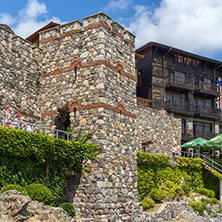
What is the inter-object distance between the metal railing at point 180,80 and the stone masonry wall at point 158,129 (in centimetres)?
437

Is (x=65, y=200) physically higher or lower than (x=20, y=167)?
lower

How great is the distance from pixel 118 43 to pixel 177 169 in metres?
10.9

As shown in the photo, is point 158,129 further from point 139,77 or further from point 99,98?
point 99,98

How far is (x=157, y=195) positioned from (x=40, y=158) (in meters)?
9.43

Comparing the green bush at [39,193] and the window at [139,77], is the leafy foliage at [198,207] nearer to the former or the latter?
the green bush at [39,193]

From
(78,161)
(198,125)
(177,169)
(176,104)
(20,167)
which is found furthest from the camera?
(198,125)

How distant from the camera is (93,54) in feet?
51.4

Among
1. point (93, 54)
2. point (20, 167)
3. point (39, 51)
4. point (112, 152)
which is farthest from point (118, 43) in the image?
point (20, 167)

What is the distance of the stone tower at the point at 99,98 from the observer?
14.5 m

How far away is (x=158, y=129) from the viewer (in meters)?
28.7

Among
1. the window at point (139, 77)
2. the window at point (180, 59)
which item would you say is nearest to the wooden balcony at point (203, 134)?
the window at point (180, 59)

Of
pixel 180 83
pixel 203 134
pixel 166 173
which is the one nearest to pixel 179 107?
pixel 180 83

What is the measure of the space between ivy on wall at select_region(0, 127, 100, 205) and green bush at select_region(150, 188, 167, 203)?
22.3ft

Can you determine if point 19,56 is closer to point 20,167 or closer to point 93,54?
point 93,54
